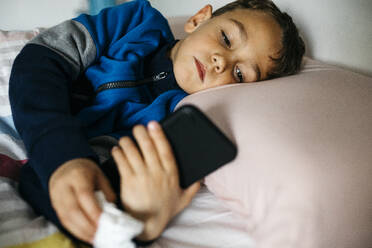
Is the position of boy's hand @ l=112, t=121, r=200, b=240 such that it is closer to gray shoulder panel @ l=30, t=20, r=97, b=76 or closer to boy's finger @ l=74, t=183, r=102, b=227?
boy's finger @ l=74, t=183, r=102, b=227

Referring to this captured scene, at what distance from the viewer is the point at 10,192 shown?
49cm

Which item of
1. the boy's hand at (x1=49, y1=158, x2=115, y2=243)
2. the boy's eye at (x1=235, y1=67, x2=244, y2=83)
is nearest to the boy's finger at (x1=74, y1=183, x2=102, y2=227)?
the boy's hand at (x1=49, y1=158, x2=115, y2=243)

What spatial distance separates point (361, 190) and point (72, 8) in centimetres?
135

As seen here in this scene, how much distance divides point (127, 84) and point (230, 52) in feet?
0.85

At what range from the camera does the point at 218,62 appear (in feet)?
2.22

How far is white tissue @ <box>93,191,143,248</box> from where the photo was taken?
349mm

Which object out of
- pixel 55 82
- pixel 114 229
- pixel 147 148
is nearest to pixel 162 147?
pixel 147 148

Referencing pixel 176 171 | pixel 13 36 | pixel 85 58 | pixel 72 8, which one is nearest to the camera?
pixel 176 171

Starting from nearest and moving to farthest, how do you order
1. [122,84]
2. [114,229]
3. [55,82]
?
[114,229]
[55,82]
[122,84]

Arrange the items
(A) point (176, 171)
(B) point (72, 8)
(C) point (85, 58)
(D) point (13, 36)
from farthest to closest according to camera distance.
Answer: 1. (B) point (72, 8)
2. (D) point (13, 36)
3. (C) point (85, 58)
4. (A) point (176, 171)

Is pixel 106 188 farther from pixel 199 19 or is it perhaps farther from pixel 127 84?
pixel 199 19

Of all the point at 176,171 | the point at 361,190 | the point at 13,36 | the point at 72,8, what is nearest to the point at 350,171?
the point at 361,190

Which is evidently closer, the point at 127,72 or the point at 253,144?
the point at 253,144

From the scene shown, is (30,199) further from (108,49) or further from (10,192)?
(108,49)
